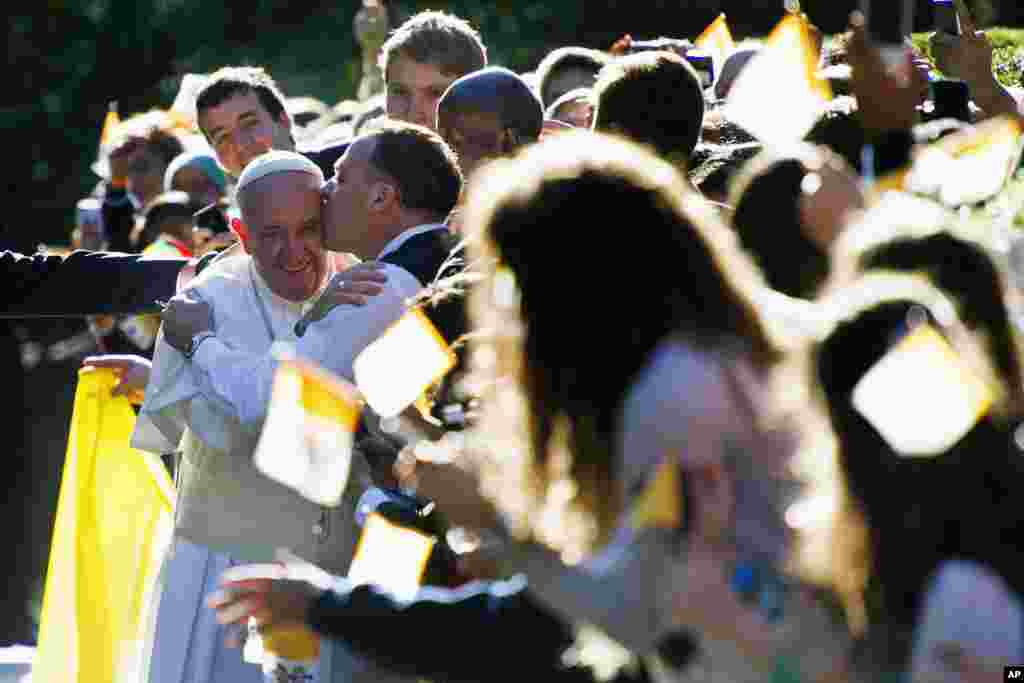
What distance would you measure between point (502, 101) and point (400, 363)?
1.63 meters

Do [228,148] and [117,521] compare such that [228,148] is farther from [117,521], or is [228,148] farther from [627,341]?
[627,341]

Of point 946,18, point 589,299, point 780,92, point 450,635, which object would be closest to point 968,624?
point 589,299

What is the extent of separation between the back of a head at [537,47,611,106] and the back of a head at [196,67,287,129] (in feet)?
3.33

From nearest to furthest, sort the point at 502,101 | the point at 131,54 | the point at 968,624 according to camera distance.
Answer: the point at 968,624
the point at 502,101
the point at 131,54

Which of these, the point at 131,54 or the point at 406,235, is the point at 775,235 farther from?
the point at 131,54

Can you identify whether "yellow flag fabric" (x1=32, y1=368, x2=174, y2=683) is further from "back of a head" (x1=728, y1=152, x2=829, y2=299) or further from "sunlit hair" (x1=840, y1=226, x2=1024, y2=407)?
"sunlit hair" (x1=840, y1=226, x2=1024, y2=407)

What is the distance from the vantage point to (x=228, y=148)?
730cm

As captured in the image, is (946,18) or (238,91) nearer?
(946,18)

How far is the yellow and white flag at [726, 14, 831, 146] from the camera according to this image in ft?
13.3

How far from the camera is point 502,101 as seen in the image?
205 inches

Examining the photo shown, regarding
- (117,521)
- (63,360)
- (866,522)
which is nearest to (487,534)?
(866,522)

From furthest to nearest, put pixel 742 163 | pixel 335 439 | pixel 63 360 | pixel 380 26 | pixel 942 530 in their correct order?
pixel 63 360 < pixel 380 26 < pixel 742 163 < pixel 335 439 < pixel 942 530

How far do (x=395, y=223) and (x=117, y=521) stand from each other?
1.94m

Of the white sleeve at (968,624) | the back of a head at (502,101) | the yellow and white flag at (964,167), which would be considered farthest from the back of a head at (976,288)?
the back of a head at (502,101)
